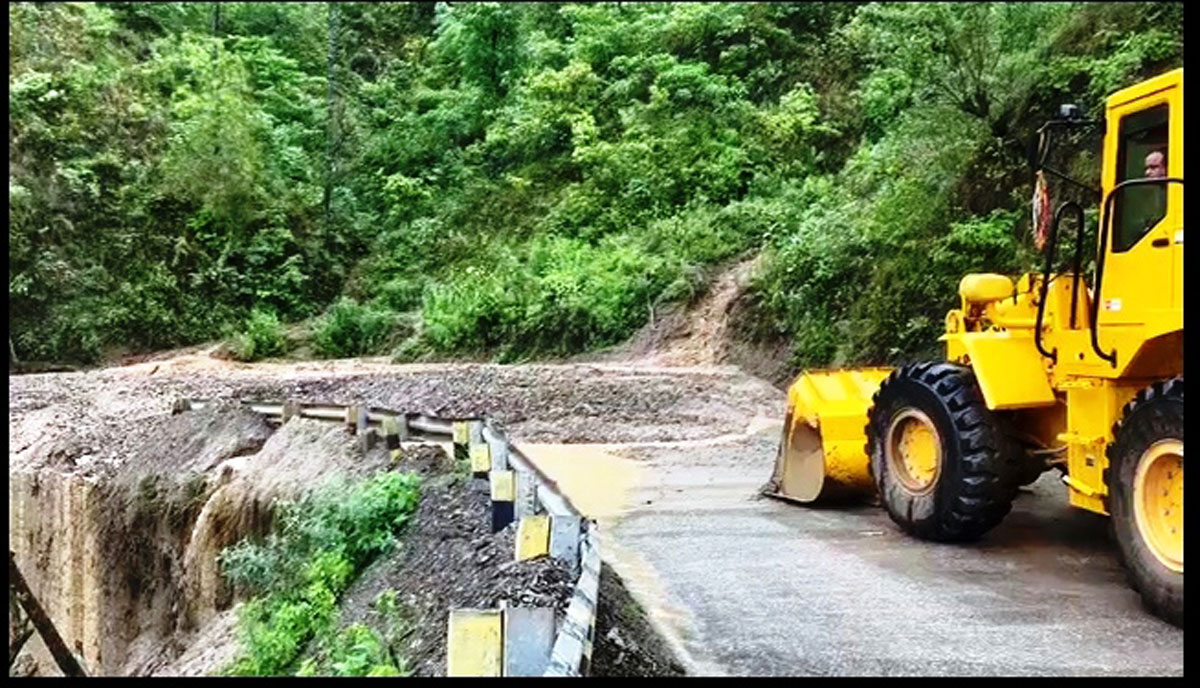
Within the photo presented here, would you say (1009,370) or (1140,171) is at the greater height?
(1140,171)

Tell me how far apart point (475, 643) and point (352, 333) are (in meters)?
23.4

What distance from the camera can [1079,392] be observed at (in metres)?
5.65

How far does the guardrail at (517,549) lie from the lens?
157 inches

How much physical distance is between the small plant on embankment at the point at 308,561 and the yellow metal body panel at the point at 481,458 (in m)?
0.90

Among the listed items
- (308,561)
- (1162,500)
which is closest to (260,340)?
(308,561)

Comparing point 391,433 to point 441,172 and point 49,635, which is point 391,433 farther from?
point 441,172

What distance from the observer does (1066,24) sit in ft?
47.2

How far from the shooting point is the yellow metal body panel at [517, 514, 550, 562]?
5.96 m

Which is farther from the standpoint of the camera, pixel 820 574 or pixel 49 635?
pixel 49 635

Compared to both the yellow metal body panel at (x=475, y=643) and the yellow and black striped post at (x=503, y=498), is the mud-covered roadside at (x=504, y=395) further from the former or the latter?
the yellow metal body panel at (x=475, y=643)

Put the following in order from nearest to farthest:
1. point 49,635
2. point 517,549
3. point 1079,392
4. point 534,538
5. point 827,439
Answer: point 1079,392 → point 534,538 → point 517,549 → point 827,439 → point 49,635

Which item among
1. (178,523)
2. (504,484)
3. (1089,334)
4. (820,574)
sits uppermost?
(1089,334)

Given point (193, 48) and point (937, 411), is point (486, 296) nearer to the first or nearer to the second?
point (193, 48)

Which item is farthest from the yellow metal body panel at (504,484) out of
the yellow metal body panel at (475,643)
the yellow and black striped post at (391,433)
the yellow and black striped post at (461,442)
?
the yellow and black striped post at (391,433)
